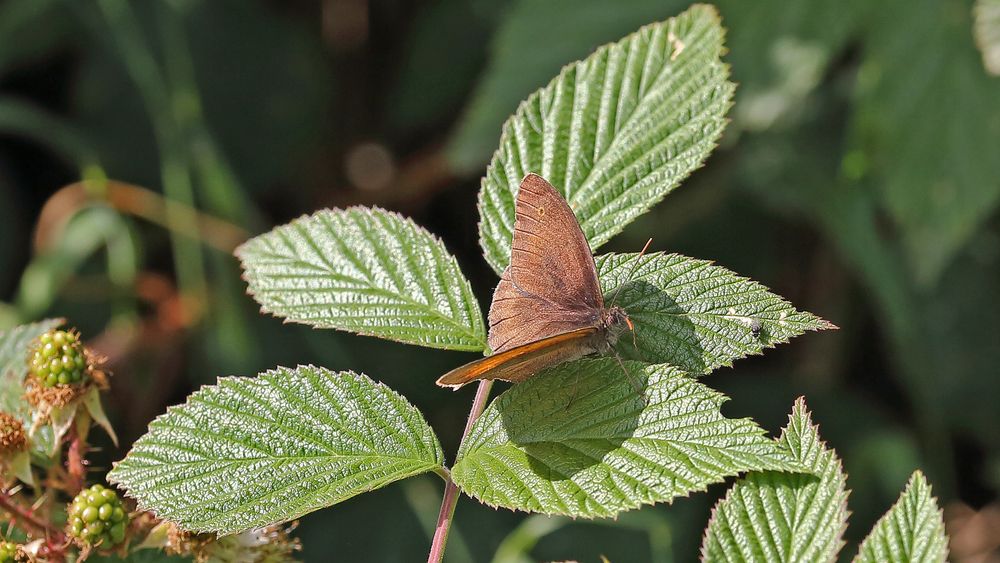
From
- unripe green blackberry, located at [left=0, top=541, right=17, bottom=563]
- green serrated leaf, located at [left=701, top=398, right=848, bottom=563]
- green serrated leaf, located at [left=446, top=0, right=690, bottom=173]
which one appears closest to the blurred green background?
→ green serrated leaf, located at [left=446, top=0, right=690, bottom=173]

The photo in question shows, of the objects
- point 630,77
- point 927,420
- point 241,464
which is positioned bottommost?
point 241,464

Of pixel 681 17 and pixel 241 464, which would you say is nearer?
pixel 241 464

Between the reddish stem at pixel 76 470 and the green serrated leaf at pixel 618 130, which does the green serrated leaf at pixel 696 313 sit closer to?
the green serrated leaf at pixel 618 130

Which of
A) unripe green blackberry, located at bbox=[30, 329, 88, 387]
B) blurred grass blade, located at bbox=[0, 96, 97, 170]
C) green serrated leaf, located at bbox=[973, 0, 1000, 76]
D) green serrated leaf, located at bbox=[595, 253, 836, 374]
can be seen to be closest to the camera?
green serrated leaf, located at bbox=[595, 253, 836, 374]

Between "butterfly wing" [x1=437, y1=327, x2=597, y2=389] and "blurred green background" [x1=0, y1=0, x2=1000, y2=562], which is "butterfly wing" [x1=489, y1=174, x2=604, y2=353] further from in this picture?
"blurred green background" [x1=0, y1=0, x2=1000, y2=562]

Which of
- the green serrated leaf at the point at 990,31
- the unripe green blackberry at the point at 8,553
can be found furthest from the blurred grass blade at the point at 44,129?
the green serrated leaf at the point at 990,31

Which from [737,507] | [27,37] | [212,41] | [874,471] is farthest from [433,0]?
[737,507]

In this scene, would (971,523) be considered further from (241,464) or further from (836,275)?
(241,464)
